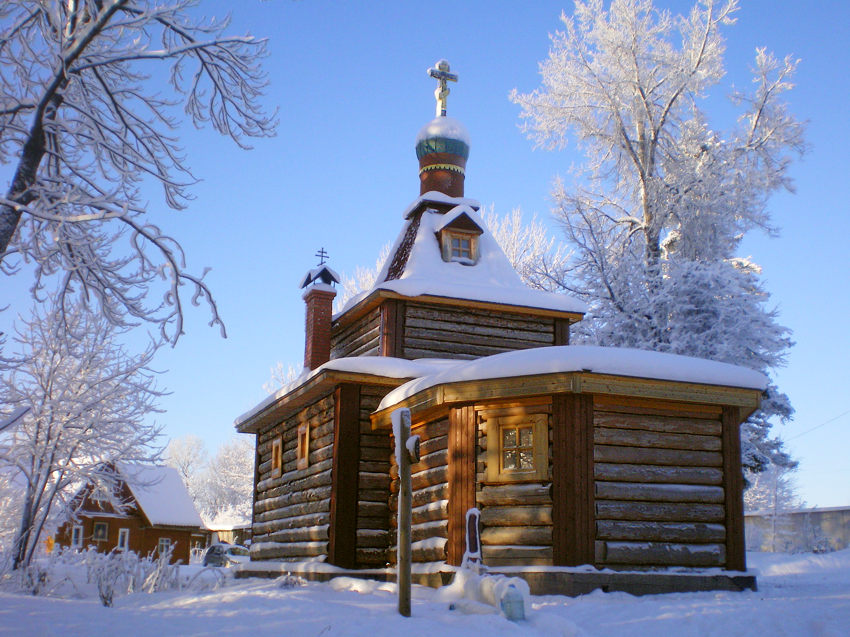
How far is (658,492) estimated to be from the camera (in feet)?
36.9

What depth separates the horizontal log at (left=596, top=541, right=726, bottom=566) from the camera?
425 inches

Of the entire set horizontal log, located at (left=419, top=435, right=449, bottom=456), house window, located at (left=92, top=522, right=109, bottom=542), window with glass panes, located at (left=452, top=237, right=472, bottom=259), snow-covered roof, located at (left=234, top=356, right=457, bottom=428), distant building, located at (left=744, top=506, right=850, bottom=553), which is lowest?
house window, located at (left=92, top=522, right=109, bottom=542)

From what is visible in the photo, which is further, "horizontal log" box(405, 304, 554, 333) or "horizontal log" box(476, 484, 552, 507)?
"horizontal log" box(405, 304, 554, 333)

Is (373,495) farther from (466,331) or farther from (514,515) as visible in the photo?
(466,331)

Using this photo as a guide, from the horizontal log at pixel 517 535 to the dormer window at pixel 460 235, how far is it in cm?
737

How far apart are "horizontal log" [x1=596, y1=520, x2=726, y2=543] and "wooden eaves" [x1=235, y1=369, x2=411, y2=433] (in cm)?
488

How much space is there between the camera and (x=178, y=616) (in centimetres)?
787

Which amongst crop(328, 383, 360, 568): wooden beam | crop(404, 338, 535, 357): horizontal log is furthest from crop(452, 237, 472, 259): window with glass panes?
crop(328, 383, 360, 568): wooden beam

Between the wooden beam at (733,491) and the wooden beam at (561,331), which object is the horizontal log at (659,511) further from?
the wooden beam at (561,331)

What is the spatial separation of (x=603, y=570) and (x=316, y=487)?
19.9ft

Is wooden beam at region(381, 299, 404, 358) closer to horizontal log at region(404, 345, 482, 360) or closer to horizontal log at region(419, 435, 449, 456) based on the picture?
horizontal log at region(404, 345, 482, 360)

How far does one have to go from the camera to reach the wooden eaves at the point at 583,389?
10922mm

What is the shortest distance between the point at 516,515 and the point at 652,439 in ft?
7.16

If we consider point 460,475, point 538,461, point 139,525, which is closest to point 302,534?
point 460,475
